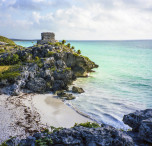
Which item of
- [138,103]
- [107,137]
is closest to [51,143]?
[107,137]

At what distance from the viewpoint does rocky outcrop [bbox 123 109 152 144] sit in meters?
9.84

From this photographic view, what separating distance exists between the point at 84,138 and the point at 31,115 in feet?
43.8

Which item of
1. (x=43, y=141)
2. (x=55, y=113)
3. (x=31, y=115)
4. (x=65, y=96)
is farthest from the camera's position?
(x=65, y=96)

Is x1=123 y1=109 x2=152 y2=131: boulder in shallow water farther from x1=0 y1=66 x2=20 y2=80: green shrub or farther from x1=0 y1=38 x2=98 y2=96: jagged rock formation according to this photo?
x1=0 y1=66 x2=20 y2=80: green shrub

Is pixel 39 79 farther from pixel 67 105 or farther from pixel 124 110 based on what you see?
pixel 124 110

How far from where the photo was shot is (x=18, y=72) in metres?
31.2

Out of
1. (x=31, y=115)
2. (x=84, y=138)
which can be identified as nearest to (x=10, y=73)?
(x=31, y=115)

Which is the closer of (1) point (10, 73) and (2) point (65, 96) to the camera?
(2) point (65, 96)

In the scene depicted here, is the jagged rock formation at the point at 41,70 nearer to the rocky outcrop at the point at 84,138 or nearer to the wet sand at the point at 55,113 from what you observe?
the wet sand at the point at 55,113

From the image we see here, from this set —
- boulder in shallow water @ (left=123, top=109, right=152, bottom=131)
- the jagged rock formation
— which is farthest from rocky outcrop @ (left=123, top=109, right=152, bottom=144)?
the jagged rock formation

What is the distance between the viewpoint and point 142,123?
1022 cm

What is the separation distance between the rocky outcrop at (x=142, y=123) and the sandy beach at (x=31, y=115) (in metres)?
9.20

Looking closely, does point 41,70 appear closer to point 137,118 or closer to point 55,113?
point 55,113

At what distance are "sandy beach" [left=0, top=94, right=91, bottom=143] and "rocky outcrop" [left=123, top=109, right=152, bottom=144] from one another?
9202 millimetres
